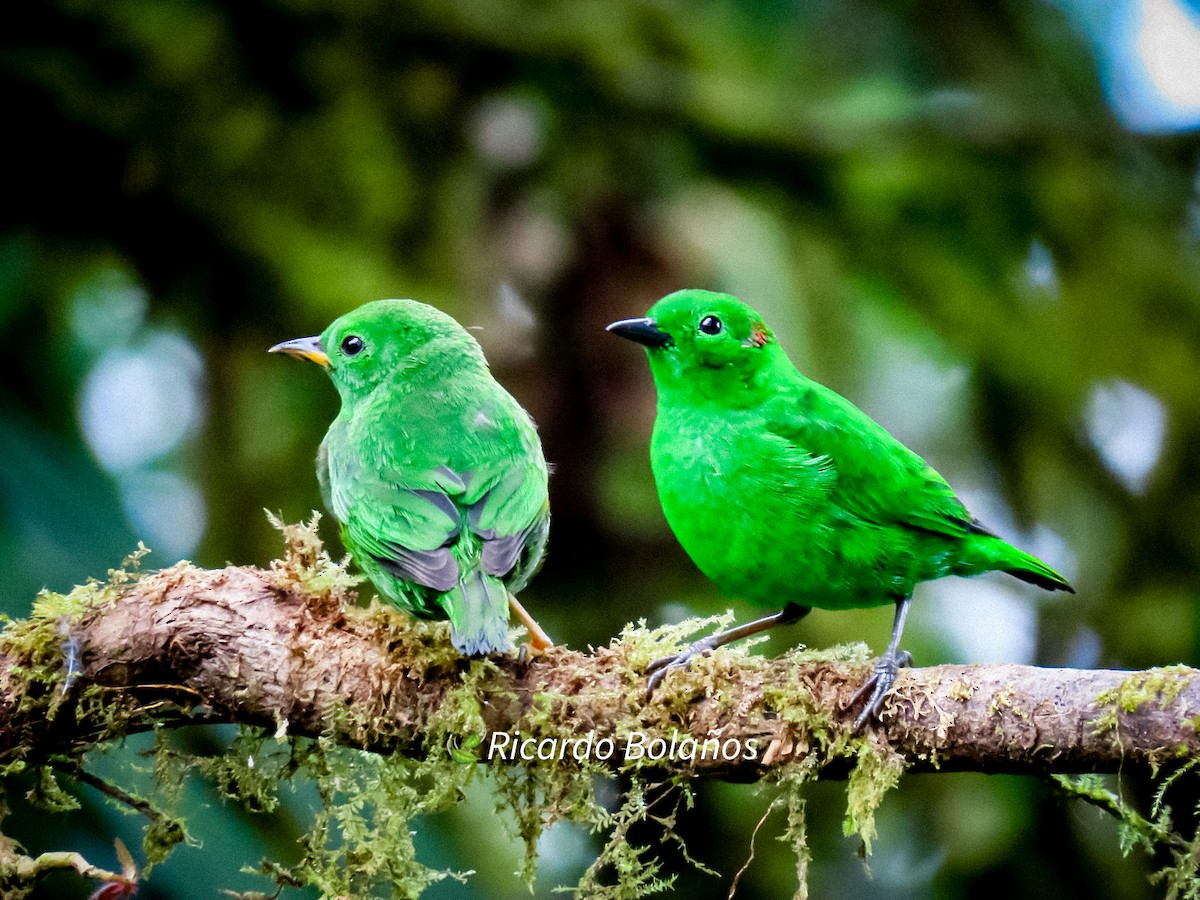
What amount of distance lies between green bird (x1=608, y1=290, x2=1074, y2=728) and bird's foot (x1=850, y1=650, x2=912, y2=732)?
26cm

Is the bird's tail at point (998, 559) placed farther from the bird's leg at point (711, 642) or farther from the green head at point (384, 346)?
the green head at point (384, 346)

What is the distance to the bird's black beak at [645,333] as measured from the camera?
3.34m

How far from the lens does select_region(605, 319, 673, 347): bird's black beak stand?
11.0 ft

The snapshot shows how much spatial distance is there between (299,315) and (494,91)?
1.48 m

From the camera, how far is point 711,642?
308cm

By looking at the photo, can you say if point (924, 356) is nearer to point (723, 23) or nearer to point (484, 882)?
point (723, 23)

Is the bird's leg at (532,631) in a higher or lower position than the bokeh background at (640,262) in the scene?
lower

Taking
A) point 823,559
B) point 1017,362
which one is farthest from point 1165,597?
point 823,559

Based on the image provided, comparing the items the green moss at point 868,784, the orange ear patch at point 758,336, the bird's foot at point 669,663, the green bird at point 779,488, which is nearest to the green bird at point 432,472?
the bird's foot at point 669,663

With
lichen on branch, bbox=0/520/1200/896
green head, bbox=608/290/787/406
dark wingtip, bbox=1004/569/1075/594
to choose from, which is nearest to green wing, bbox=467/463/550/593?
lichen on branch, bbox=0/520/1200/896

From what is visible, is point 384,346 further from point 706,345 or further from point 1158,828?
point 1158,828

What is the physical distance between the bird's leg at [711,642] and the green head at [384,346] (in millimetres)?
984

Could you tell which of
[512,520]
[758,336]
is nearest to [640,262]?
[758,336]

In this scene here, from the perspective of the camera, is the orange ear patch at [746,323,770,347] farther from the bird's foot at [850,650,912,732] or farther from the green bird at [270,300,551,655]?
the bird's foot at [850,650,912,732]
